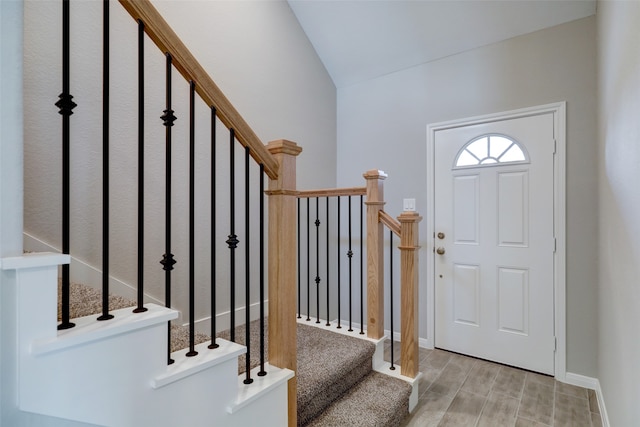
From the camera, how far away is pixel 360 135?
11.4ft

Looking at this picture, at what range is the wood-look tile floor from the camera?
6.51 ft

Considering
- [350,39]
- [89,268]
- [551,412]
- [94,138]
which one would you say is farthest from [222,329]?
[350,39]

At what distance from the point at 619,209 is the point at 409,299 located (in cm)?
118

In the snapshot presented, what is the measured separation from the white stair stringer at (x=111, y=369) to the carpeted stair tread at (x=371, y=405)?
676 mm

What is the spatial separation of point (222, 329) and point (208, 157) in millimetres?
1266

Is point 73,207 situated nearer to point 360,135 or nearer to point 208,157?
point 208,157

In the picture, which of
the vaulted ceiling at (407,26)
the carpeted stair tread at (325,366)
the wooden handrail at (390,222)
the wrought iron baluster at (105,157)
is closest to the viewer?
the wrought iron baluster at (105,157)

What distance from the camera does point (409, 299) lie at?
2.08m

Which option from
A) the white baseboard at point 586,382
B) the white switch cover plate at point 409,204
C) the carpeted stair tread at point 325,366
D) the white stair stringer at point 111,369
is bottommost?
the white baseboard at point 586,382

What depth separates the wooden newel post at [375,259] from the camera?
2219mm

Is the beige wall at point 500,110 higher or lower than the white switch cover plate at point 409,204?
higher

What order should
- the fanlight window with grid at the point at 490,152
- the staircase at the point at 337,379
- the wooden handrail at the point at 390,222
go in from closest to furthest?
the staircase at the point at 337,379, the wooden handrail at the point at 390,222, the fanlight window with grid at the point at 490,152

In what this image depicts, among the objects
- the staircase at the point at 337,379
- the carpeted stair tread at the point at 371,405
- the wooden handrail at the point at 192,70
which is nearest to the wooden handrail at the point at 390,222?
the staircase at the point at 337,379

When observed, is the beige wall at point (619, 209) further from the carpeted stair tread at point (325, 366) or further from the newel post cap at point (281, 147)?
the newel post cap at point (281, 147)
